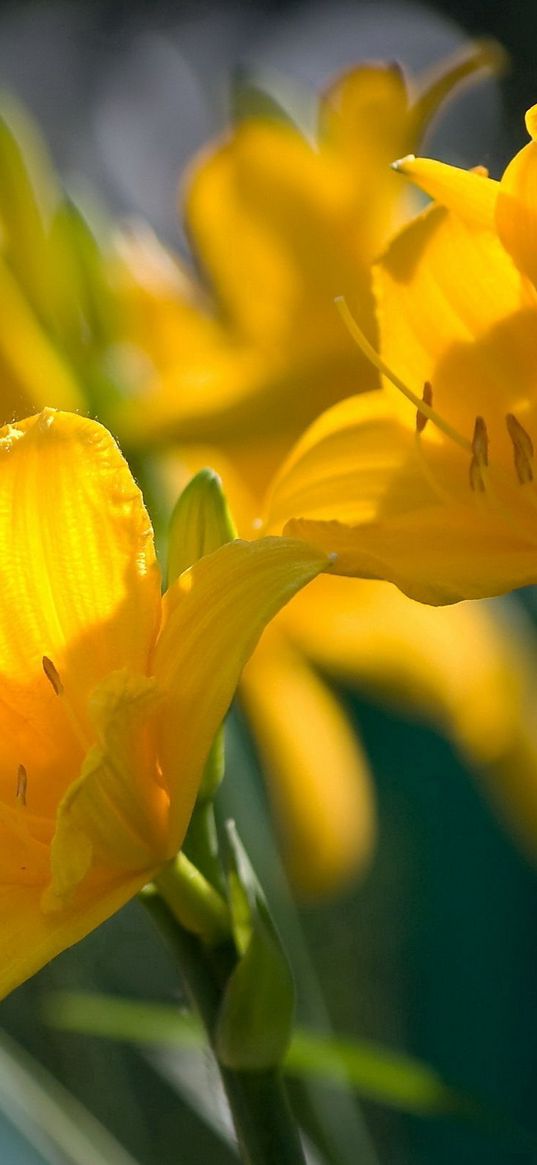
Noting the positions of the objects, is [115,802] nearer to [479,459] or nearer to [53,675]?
[53,675]

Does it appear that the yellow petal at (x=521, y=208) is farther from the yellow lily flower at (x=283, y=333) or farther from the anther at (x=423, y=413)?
the yellow lily flower at (x=283, y=333)

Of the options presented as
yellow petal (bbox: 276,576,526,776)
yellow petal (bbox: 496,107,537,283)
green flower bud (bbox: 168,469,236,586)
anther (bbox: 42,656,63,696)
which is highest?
yellow petal (bbox: 496,107,537,283)

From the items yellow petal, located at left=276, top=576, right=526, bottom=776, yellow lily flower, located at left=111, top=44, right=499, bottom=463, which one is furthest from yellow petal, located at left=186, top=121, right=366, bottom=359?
yellow petal, located at left=276, top=576, right=526, bottom=776

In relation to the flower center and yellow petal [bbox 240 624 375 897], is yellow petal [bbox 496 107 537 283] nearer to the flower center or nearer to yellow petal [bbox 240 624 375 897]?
the flower center

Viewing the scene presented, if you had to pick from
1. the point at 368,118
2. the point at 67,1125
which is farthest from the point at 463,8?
the point at 67,1125

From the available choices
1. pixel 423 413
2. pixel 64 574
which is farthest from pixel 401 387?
pixel 64 574

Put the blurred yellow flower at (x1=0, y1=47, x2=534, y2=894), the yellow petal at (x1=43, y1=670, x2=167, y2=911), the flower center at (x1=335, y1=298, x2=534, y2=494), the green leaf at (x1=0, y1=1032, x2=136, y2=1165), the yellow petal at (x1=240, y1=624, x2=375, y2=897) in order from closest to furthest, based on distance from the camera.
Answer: the yellow petal at (x1=43, y1=670, x2=167, y2=911) < the flower center at (x1=335, y1=298, x2=534, y2=494) < the green leaf at (x1=0, y1=1032, x2=136, y2=1165) < the blurred yellow flower at (x1=0, y1=47, x2=534, y2=894) < the yellow petal at (x1=240, y1=624, x2=375, y2=897)

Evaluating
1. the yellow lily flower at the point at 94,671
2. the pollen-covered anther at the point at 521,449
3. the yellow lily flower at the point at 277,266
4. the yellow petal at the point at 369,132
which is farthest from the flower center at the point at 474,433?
the yellow petal at the point at 369,132
